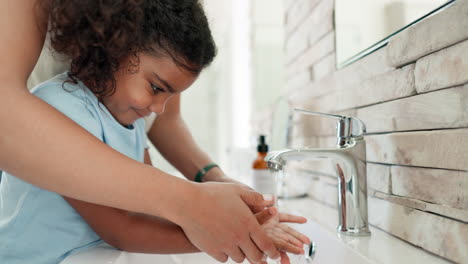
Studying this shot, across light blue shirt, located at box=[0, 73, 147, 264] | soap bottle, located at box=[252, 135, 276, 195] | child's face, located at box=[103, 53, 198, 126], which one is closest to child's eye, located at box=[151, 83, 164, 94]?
child's face, located at box=[103, 53, 198, 126]

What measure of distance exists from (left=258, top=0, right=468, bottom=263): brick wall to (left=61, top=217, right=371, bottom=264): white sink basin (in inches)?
4.7

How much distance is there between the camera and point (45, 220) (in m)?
0.65

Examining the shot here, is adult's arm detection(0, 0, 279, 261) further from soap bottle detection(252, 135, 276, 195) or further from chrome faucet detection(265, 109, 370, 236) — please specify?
soap bottle detection(252, 135, 276, 195)

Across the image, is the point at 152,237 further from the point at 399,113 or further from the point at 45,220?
the point at 399,113

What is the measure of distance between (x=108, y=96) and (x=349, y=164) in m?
0.47

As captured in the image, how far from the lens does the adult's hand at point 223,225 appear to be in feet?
1.73

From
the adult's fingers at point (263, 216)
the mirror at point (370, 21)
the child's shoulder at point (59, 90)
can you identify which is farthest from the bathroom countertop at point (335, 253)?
the mirror at point (370, 21)

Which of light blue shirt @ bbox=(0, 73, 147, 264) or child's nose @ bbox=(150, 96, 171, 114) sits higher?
child's nose @ bbox=(150, 96, 171, 114)

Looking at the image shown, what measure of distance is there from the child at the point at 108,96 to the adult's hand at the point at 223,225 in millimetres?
57

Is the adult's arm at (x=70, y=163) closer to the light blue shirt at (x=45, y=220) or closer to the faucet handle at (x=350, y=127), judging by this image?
the light blue shirt at (x=45, y=220)

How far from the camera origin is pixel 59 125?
0.48 metres

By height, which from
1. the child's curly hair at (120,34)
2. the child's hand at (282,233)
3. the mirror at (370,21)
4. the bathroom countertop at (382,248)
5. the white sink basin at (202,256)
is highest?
the mirror at (370,21)

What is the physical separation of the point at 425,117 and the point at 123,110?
21.7 inches

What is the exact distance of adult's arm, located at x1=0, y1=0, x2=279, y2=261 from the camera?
1.51 feet
